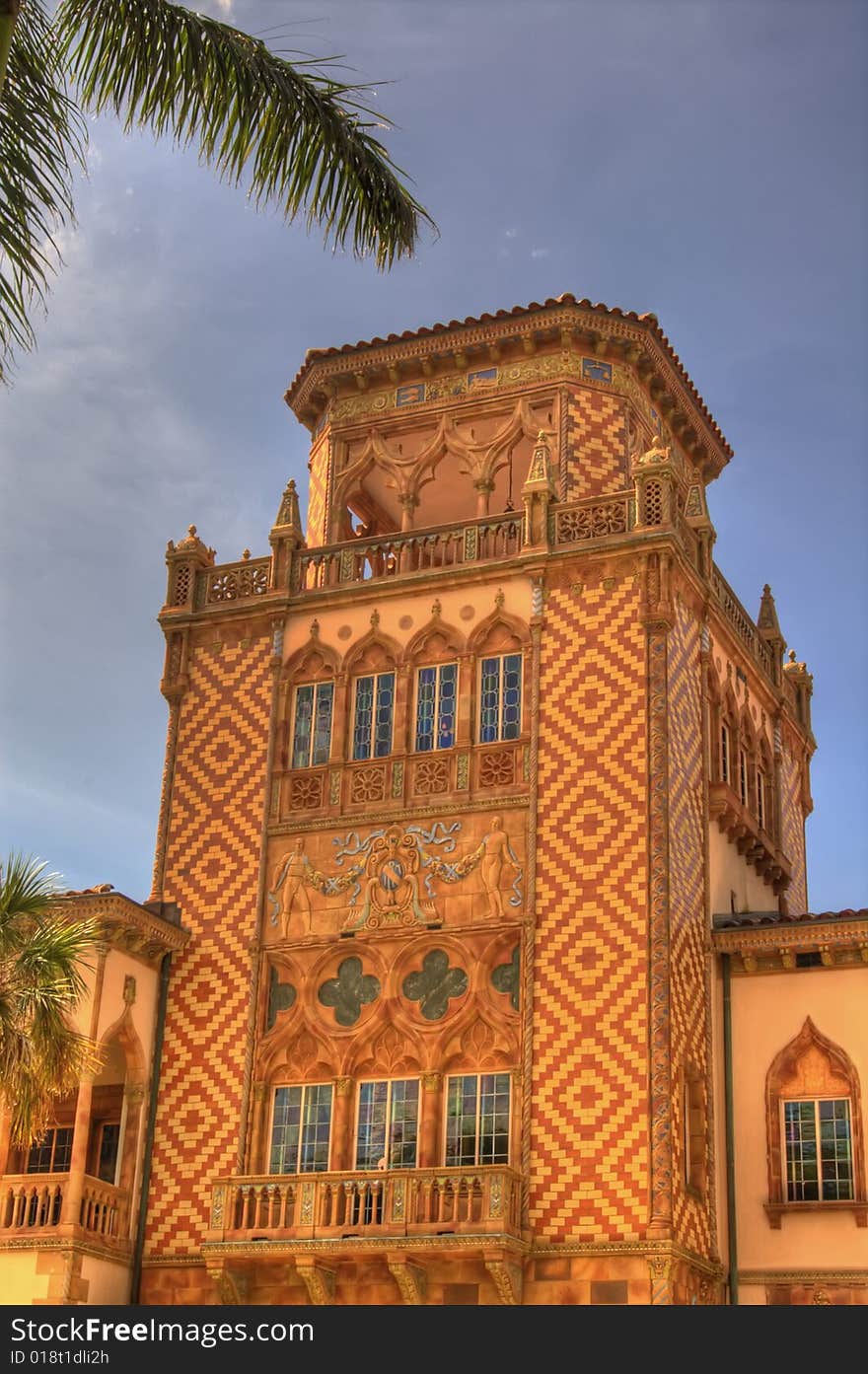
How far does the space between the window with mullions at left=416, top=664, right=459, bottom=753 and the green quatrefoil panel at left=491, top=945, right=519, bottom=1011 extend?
3.27 meters

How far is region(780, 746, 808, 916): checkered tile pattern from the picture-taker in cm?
3088

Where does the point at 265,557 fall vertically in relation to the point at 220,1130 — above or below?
above

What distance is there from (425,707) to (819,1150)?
7924 millimetres

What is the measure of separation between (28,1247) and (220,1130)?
302cm

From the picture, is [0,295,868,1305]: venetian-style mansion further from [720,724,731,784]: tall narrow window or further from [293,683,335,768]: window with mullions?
[720,724,731,784]: tall narrow window

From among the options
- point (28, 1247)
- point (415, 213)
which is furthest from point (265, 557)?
point (415, 213)

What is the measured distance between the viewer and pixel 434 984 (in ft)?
81.1

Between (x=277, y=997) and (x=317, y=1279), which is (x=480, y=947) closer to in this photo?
(x=277, y=997)

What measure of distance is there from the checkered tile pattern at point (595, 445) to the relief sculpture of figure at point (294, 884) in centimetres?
671

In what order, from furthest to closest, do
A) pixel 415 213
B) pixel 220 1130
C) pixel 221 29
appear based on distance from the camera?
1. pixel 220 1130
2. pixel 415 213
3. pixel 221 29

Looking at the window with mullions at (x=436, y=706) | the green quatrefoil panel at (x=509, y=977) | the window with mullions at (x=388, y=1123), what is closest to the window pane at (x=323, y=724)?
the window with mullions at (x=436, y=706)

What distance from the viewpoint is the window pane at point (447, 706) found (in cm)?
2619
